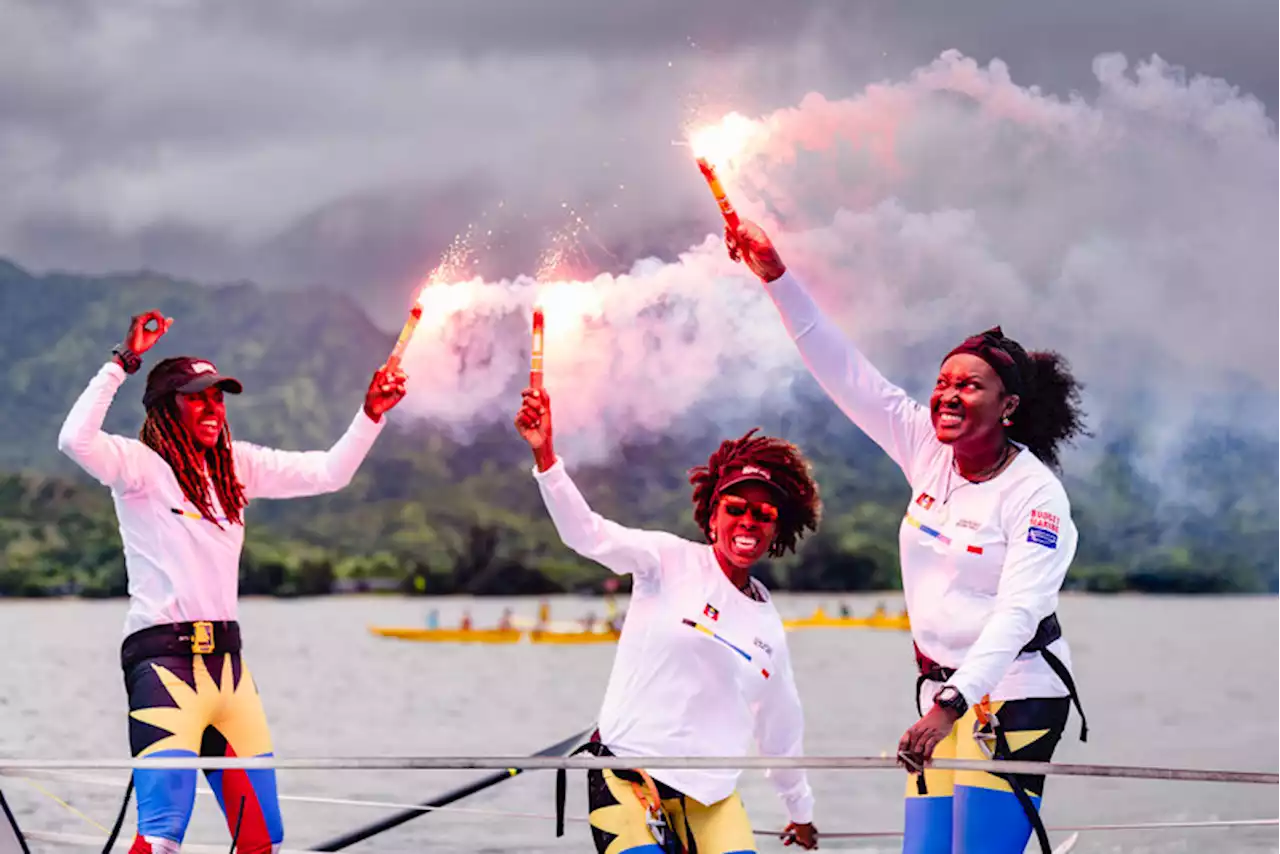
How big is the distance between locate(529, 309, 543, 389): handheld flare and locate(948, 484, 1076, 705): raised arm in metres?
1.46

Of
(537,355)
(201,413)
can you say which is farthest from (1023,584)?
(201,413)

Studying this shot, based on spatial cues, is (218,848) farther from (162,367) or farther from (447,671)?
(447,671)

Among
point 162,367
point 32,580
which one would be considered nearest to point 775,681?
point 162,367

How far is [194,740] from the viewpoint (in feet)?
21.3

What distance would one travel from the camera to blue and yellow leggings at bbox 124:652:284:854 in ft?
20.8

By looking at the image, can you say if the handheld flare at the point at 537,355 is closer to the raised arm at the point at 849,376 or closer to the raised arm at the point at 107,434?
the raised arm at the point at 849,376

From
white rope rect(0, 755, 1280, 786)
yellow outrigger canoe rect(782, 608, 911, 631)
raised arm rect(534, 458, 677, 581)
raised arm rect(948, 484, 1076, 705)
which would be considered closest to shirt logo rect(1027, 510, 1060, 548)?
raised arm rect(948, 484, 1076, 705)

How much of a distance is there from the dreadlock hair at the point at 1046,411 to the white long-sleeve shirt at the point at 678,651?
0.99 m

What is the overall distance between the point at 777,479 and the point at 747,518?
18cm

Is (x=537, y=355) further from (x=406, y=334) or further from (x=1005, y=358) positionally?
(x=406, y=334)

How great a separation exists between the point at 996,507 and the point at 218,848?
13.5 feet

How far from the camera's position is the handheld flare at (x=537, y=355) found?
552 cm

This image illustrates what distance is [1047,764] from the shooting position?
4969 millimetres

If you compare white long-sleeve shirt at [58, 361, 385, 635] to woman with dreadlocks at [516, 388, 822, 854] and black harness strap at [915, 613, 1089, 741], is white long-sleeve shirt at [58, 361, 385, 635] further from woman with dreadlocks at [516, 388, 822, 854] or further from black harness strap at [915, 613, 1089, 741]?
black harness strap at [915, 613, 1089, 741]
